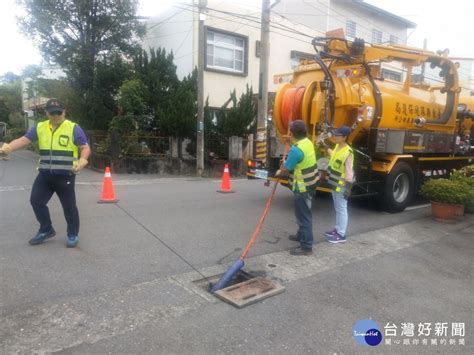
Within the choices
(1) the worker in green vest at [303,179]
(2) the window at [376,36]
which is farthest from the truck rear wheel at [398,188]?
(2) the window at [376,36]

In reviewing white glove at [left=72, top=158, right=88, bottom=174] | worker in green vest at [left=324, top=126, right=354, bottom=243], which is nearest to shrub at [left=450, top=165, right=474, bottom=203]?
worker in green vest at [left=324, top=126, right=354, bottom=243]

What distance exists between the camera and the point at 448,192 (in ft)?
23.5

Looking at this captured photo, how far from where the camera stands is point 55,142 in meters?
4.70

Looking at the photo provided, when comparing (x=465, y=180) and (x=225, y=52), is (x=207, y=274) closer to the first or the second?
(x=465, y=180)

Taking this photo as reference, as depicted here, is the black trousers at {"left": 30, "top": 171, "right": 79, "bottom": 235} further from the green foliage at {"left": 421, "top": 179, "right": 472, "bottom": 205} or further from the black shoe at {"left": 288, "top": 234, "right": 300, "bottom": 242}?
the green foliage at {"left": 421, "top": 179, "right": 472, "bottom": 205}

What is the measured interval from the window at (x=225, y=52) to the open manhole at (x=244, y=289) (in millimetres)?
13070

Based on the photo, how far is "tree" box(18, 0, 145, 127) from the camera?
14500 millimetres

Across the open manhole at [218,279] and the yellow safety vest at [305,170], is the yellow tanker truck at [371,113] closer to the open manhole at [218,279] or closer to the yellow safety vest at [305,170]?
the yellow safety vest at [305,170]

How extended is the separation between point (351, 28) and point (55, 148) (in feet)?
70.9

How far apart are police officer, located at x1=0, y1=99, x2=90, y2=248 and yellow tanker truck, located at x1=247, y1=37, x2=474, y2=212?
167 inches

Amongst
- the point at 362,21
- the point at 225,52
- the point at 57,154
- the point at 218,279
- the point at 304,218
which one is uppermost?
the point at 362,21

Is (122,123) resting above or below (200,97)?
below

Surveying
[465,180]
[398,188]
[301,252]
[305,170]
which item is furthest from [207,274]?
[465,180]

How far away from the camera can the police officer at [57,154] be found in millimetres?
4703
